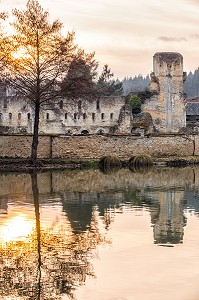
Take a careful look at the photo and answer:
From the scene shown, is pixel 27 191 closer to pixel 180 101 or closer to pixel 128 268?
pixel 128 268

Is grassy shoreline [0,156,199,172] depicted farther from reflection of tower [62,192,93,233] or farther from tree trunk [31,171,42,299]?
reflection of tower [62,192,93,233]

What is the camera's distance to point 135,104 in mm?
69312

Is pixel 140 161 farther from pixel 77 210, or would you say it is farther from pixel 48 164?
pixel 77 210

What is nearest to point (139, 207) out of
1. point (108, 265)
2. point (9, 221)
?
point (9, 221)

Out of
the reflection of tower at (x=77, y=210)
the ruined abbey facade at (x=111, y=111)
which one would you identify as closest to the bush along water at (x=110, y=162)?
the reflection of tower at (x=77, y=210)

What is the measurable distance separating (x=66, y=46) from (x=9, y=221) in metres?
24.0

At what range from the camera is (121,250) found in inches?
562

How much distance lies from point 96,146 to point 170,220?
2718 cm

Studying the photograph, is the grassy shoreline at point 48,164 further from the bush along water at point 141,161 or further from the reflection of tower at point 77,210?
the reflection of tower at point 77,210

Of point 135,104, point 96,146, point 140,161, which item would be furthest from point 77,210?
point 135,104

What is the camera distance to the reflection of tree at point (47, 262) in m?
11.3

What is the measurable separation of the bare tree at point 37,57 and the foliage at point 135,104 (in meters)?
28.3

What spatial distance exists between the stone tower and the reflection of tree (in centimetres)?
5457

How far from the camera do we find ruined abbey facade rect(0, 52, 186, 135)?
230ft
